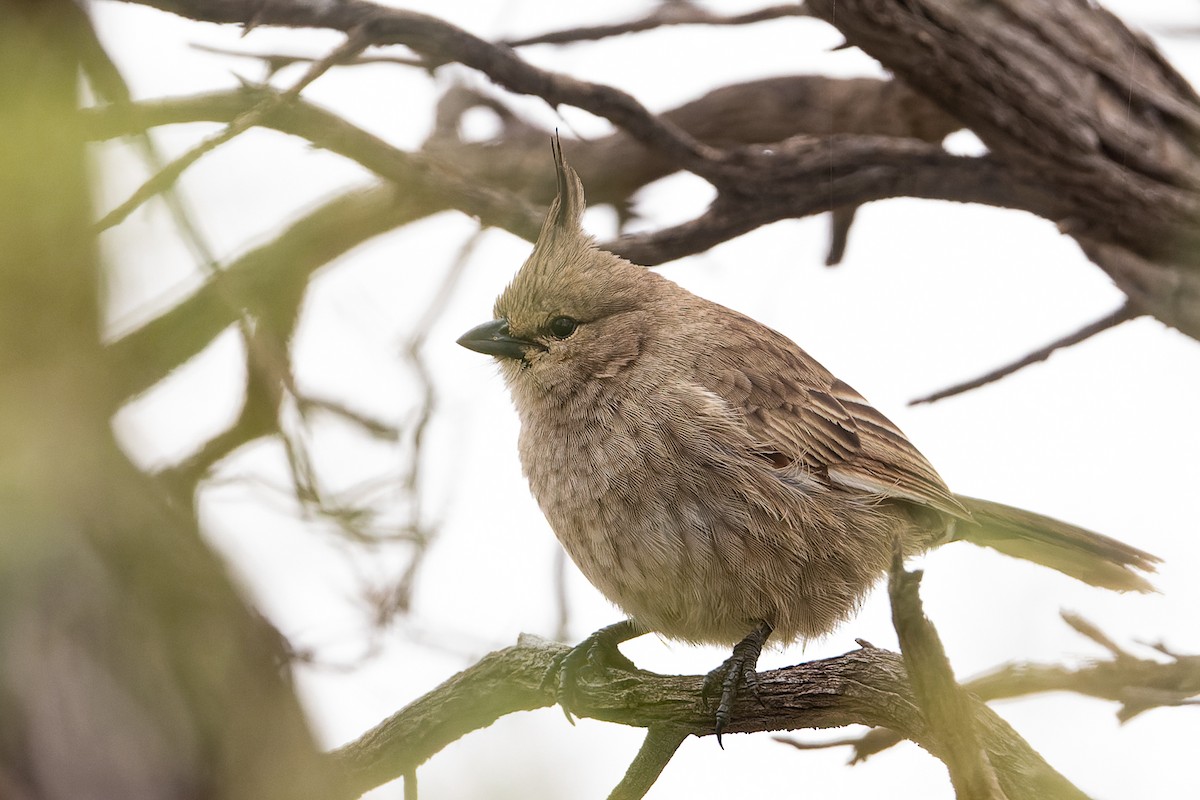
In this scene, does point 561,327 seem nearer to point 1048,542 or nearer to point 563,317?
point 563,317

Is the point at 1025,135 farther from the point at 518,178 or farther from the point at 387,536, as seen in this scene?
the point at 387,536

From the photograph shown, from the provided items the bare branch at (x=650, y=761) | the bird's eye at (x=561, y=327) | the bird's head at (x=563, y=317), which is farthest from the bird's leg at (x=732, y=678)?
the bird's eye at (x=561, y=327)

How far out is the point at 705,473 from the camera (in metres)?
3.27

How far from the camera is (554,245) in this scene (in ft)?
12.4

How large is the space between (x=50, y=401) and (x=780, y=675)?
2.00 meters

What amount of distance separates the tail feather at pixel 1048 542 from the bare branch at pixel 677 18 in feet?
6.51

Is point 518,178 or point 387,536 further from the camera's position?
point 518,178

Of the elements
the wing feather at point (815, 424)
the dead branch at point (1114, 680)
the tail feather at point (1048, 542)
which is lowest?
the dead branch at point (1114, 680)

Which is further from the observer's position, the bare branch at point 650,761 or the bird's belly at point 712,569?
the bird's belly at point 712,569

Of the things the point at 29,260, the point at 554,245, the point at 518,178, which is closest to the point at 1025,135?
the point at 554,245

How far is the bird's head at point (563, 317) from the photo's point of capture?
12.2ft

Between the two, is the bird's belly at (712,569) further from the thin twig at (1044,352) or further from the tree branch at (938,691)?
the tree branch at (938,691)

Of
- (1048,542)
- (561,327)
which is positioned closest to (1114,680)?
(1048,542)

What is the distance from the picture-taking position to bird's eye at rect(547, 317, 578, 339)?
→ 12.4ft
